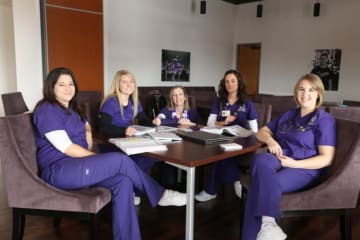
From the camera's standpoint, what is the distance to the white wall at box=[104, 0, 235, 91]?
576cm

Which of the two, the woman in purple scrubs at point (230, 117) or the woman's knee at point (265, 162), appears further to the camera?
the woman in purple scrubs at point (230, 117)

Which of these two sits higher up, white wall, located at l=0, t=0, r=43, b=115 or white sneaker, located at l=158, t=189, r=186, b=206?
white wall, located at l=0, t=0, r=43, b=115

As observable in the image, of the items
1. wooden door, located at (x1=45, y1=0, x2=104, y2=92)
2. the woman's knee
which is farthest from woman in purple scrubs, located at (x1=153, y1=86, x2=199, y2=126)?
wooden door, located at (x1=45, y1=0, x2=104, y2=92)

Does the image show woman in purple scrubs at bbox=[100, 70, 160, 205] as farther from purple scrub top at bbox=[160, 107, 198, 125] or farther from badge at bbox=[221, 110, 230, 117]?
badge at bbox=[221, 110, 230, 117]

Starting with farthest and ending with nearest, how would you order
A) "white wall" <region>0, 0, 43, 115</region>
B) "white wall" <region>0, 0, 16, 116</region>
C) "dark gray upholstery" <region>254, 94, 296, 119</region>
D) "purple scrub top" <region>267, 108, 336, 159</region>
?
"white wall" <region>0, 0, 16, 116</region>, "white wall" <region>0, 0, 43, 115</region>, "dark gray upholstery" <region>254, 94, 296, 119</region>, "purple scrub top" <region>267, 108, 336, 159</region>

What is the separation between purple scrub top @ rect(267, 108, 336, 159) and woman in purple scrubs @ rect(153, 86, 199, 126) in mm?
1030

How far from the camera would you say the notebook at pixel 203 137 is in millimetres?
2064

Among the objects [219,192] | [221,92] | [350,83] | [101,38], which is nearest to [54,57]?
[101,38]

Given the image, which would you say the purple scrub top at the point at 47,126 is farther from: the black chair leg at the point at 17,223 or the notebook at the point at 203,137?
the notebook at the point at 203,137

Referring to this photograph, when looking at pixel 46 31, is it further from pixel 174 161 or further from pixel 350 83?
pixel 350 83

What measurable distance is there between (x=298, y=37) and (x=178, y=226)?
20.0ft

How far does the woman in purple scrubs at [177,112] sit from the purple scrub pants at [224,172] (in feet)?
1.50

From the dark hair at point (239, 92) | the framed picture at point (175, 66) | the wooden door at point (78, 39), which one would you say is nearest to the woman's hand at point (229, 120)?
the dark hair at point (239, 92)

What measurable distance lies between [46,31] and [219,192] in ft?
11.7
